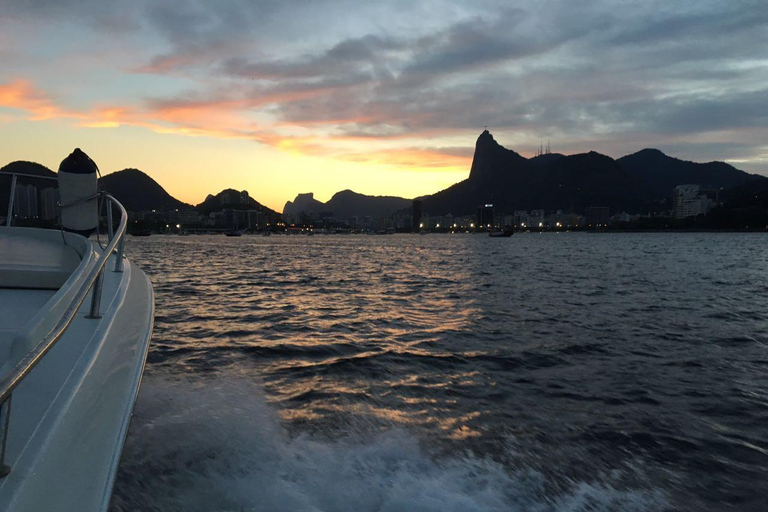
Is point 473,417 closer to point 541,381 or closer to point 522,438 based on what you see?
point 522,438

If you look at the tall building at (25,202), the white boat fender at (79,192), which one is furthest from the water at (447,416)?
the tall building at (25,202)

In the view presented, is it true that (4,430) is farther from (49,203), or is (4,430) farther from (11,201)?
(11,201)

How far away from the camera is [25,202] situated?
683 cm

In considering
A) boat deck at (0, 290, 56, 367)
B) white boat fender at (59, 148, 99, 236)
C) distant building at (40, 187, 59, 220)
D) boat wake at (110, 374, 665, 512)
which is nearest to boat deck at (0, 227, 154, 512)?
boat deck at (0, 290, 56, 367)

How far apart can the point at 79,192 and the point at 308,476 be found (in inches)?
171

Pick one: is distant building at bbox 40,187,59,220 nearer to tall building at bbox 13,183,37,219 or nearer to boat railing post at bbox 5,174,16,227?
tall building at bbox 13,183,37,219

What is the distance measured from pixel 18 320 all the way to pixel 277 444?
2592 mm

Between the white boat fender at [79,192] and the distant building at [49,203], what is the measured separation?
0.36m

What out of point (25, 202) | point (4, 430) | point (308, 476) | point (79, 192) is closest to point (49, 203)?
point (25, 202)

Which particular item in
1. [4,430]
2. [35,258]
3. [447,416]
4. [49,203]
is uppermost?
[49,203]

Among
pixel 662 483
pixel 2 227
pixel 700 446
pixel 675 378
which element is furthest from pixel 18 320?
pixel 675 378

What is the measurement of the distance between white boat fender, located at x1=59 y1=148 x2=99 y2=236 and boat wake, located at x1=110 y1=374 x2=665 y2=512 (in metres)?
2.67

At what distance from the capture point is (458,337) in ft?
29.1

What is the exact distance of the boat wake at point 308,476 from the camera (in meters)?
3.36
